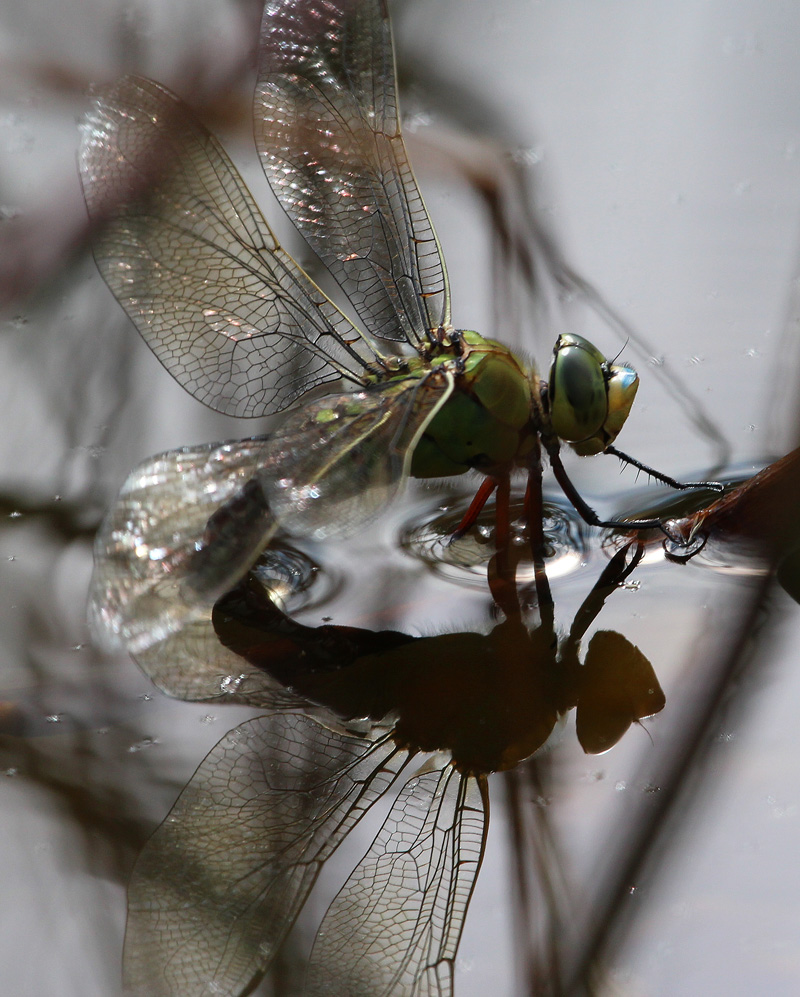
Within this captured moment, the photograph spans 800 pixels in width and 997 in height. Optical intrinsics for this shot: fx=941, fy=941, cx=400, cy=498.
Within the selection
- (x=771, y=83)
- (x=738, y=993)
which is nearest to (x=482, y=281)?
(x=771, y=83)

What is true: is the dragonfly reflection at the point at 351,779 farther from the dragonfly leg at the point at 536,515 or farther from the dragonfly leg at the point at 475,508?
the dragonfly leg at the point at 475,508

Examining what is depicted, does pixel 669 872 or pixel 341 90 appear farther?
pixel 341 90

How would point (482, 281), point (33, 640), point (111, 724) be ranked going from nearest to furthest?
point (111, 724), point (33, 640), point (482, 281)

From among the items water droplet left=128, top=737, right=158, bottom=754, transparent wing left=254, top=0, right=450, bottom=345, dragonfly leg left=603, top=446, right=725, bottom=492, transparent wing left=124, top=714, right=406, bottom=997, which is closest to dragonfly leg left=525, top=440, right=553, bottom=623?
dragonfly leg left=603, top=446, right=725, bottom=492

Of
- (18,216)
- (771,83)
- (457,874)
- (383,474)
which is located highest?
(771,83)

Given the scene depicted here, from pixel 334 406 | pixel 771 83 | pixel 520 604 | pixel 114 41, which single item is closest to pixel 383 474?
pixel 334 406

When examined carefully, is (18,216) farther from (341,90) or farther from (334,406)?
(334,406)

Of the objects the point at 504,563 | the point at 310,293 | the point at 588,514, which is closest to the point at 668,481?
the point at 588,514

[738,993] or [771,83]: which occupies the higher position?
[771,83]

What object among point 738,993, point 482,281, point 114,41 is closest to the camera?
point 738,993
